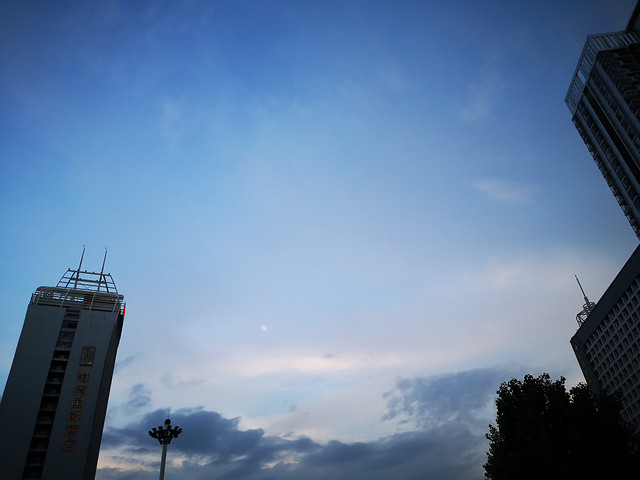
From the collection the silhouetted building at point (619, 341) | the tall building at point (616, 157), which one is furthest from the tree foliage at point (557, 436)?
A: the tall building at point (616, 157)

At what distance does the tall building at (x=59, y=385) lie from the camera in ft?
169

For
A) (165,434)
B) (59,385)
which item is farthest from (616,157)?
(59,385)

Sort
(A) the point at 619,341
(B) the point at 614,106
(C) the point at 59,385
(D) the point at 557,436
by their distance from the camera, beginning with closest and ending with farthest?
(D) the point at 557,436
(C) the point at 59,385
(B) the point at 614,106
(A) the point at 619,341

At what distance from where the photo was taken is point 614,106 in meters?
62.0

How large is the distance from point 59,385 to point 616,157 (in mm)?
92787

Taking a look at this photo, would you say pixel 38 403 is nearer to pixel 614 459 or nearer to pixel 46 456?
pixel 46 456

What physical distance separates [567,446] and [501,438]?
407cm

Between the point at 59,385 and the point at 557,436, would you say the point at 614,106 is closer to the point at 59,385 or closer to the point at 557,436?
the point at 557,436

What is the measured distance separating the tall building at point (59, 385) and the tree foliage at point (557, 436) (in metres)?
53.0

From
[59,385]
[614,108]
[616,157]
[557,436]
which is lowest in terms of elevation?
[557,436]

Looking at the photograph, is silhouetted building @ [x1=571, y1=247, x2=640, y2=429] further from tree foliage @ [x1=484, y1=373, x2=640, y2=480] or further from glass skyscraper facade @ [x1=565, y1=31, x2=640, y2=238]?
tree foliage @ [x1=484, y1=373, x2=640, y2=480]

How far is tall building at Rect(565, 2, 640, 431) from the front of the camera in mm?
58875

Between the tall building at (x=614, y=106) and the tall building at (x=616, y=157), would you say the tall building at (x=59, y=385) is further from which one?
the tall building at (x=614, y=106)

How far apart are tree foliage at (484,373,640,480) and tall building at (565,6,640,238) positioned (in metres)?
47.9
